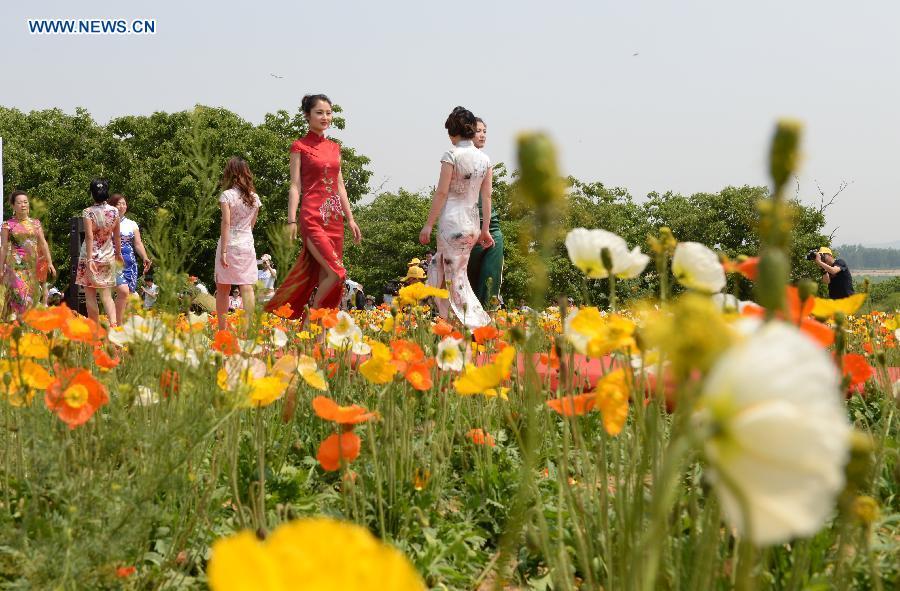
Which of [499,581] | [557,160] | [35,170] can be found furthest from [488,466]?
[35,170]

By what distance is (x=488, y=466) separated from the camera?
2512mm

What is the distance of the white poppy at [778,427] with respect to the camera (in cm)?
45

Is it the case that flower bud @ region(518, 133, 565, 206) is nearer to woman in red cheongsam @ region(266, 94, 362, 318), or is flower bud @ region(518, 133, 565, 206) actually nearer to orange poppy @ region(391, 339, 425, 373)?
orange poppy @ region(391, 339, 425, 373)

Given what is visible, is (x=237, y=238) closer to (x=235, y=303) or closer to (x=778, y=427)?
(x=778, y=427)

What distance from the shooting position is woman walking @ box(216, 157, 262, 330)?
6082 millimetres

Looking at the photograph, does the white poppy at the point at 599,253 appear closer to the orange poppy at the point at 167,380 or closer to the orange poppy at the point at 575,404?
the orange poppy at the point at 575,404

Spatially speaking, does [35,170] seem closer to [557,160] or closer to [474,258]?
[474,258]

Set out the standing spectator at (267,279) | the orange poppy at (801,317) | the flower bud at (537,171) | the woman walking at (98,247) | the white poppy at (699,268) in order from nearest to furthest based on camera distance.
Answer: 1. the flower bud at (537,171)
2. the orange poppy at (801,317)
3. the white poppy at (699,268)
4. the standing spectator at (267,279)
5. the woman walking at (98,247)

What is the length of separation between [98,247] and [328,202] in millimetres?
2294

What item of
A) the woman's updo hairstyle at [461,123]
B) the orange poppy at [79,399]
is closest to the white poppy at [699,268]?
the orange poppy at [79,399]

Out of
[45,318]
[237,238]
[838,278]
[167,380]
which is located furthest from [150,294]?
[838,278]

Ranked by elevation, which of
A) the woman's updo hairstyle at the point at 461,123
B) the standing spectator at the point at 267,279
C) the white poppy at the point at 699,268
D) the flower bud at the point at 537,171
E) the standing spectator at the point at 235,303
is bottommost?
the standing spectator at the point at 235,303

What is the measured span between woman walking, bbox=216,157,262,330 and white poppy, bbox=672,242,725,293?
4.92 m

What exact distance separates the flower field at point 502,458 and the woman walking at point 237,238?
2871 millimetres
